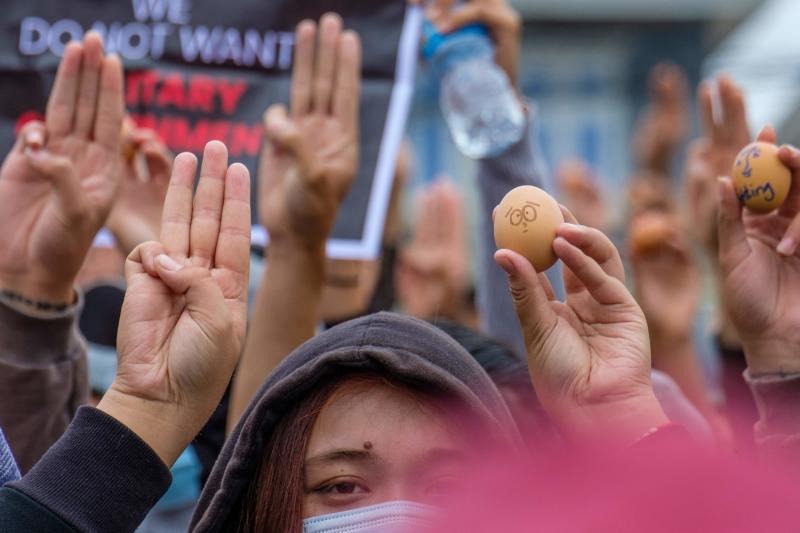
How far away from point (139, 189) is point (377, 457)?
139cm

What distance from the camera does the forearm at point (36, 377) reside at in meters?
1.89

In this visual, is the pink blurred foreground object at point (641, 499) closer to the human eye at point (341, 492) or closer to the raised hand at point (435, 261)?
the human eye at point (341, 492)

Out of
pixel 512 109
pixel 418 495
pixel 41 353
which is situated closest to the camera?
pixel 418 495

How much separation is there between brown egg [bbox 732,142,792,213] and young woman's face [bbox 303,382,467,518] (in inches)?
30.0

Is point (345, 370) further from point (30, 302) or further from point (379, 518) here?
point (30, 302)

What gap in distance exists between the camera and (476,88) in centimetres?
290

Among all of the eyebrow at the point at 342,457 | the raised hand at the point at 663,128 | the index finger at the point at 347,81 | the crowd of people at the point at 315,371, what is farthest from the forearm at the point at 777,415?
the raised hand at the point at 663,128

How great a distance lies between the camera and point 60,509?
1322mm

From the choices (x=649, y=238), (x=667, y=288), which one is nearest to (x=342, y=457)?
(x=649, y=238)

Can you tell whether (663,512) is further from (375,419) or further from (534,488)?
(375,419)

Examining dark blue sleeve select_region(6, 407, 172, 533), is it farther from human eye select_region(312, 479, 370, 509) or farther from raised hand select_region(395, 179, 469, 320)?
raised hand select_region(395, 179, 469, 320)

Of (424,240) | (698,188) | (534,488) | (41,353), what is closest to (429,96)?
(424,240)

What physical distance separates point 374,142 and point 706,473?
2.16 meters

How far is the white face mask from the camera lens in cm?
151
